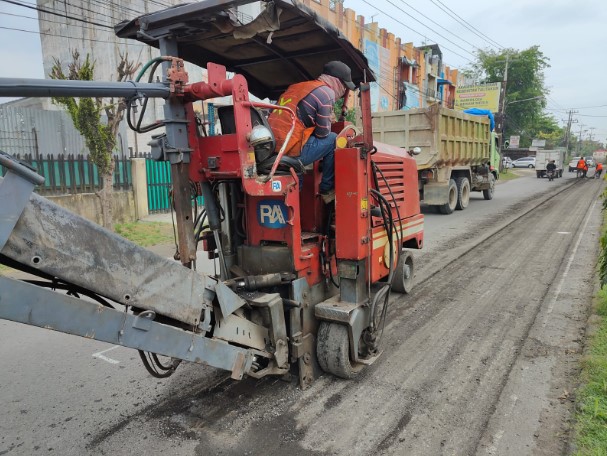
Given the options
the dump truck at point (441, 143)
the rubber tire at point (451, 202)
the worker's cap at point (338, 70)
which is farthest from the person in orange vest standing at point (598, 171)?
the worker's cap at point (338, 70)

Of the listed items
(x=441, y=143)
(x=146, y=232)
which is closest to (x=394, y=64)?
(x=441, y=143)

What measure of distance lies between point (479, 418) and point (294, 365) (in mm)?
1524

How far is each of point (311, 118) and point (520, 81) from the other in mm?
49566

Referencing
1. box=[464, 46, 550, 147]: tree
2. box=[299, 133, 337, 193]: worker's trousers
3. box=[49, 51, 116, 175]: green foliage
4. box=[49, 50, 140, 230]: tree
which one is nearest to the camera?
box=[299, 133, 337, 193]: worker's trousers

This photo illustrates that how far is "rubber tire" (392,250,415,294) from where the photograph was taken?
5.77 metres

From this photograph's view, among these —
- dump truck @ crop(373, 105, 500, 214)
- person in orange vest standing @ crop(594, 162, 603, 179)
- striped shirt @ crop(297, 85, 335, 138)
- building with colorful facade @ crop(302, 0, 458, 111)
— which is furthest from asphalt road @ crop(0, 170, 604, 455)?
person in orange vest standing @ crop(594, 162, 603, 179)

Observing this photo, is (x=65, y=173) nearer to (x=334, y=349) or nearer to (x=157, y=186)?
(x=157, y=186)

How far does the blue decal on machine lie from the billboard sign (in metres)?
33.0

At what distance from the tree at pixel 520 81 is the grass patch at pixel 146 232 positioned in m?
41.6

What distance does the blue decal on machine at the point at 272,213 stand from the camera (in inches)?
140

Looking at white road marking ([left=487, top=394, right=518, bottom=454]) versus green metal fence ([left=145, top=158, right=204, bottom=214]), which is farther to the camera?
green metal fence ([left=145, top=158, right=204, bottom=214])

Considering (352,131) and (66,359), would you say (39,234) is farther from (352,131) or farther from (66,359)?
(66,359)

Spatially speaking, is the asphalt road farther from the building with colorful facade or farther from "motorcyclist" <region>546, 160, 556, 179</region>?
"motorcyclist" <region>546, 160, 556, 179</region>

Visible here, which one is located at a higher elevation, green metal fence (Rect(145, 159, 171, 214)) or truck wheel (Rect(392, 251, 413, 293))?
green metal fence (Rect(145, 159, 171, 214))
